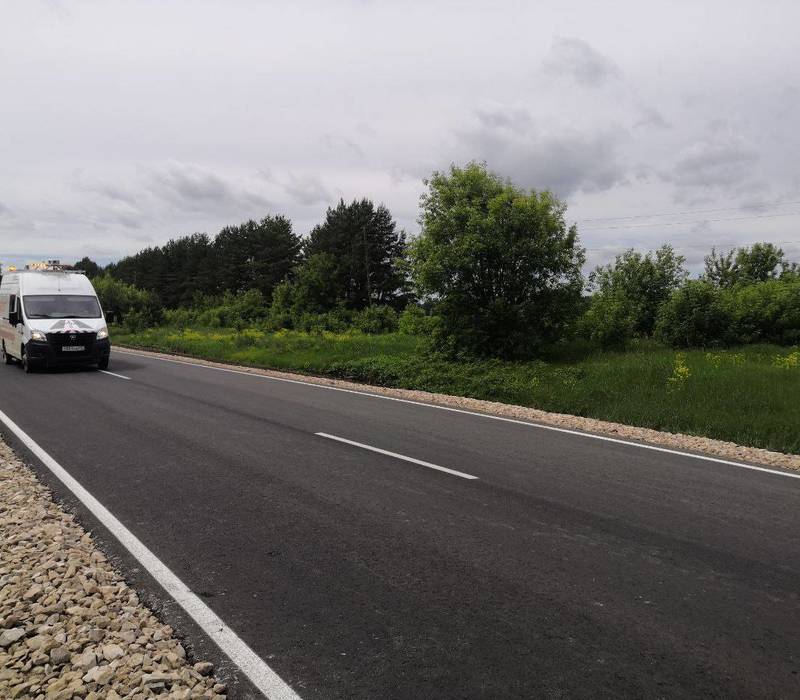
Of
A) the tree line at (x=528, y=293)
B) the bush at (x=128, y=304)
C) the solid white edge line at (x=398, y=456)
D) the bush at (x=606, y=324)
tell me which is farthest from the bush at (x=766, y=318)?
the bush at (x=128, y=304)

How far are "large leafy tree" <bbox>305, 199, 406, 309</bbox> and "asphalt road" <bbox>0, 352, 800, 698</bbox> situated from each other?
161 feet

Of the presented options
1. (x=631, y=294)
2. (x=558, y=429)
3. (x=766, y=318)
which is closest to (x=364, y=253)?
(x=631, y=294)

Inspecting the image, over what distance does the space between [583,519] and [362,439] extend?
13.0ft

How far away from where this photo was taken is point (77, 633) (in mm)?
3451

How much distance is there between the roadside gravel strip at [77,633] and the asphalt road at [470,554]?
427mm

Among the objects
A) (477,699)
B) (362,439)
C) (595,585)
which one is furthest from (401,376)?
(477,699)

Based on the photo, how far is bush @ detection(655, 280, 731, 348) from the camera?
59.4 feet

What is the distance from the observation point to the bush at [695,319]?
713 inches

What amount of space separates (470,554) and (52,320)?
629 inches

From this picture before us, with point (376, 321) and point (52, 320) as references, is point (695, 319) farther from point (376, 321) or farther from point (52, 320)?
point (376, 321)

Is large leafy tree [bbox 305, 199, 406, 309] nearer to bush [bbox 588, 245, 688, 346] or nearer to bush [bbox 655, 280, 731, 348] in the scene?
bush [bbox 588, 245, 688, 346]

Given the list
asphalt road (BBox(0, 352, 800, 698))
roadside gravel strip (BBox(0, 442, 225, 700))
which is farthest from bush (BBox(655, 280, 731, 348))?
roadside gravel strip (BBox(0, 442, 225, 700))

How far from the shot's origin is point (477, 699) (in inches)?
115

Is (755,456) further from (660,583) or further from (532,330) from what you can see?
(532,330)
